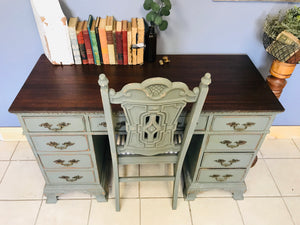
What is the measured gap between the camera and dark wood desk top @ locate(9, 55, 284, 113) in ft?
4.02

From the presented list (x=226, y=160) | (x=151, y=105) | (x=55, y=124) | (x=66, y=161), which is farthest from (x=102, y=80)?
(x=226, y=160)

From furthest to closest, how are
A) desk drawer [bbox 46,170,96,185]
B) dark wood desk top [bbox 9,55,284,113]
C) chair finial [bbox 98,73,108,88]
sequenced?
desk drawer [bbox 46,170,96,185] < dark wood desk top [bbox 9,55,284,113] < chair finial [bbox 98,73,108,88]

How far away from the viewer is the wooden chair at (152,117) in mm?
988

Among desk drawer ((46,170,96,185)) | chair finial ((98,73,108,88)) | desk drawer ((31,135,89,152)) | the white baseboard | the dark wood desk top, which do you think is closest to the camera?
chair finial ((98,73,108,88))

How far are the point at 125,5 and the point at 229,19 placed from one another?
26.1 inches

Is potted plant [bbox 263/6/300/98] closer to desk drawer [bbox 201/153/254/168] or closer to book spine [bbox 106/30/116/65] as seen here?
desk drawer [bbox 201/153/254/168]

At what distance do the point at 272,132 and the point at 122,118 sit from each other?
5.19ft

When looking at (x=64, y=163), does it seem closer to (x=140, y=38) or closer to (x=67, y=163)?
(x=67, y=163)

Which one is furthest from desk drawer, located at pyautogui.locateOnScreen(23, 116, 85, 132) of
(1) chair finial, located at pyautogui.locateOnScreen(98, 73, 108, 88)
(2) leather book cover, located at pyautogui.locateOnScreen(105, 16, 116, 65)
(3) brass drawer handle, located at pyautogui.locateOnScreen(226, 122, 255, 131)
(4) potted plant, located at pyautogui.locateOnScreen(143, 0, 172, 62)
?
(3) brass drawer handle, located at pyautogui.locateOnScreen(226, 122, 255, 131)

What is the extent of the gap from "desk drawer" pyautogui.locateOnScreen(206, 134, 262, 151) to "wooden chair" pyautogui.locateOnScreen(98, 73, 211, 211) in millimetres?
193

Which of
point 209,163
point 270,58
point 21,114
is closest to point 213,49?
point 270,58

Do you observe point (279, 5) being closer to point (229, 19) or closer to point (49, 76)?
point (229, 19)

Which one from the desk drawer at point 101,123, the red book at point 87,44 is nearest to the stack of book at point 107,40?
the red book at point 87,44

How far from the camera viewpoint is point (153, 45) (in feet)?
4.86
